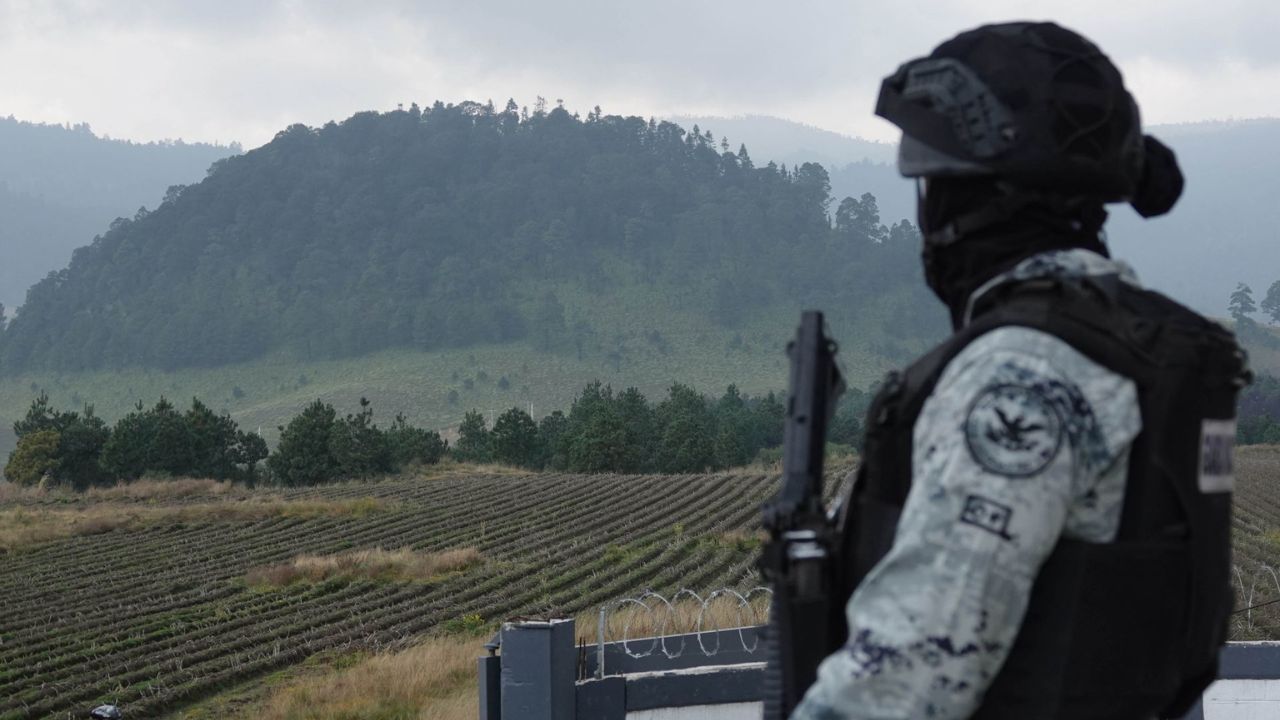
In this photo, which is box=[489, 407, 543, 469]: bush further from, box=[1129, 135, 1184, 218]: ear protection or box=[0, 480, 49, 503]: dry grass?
box=[1129, 135, 1184, 218]: ear protection

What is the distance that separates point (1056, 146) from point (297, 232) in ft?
535

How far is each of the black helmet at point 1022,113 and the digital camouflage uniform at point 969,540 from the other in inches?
13.4

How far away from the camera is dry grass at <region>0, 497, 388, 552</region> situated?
37188mm

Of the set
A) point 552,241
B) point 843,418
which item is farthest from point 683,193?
point 843,418

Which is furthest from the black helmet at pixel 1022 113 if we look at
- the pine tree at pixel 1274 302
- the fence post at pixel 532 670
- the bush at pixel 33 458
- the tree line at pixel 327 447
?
the pine tree at pixel 1274 302

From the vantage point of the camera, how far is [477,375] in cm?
12775

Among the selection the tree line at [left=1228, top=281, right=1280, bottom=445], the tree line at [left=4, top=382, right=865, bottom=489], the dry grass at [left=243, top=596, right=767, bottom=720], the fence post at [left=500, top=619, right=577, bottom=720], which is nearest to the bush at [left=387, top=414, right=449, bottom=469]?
the tree line at [left=4, top=382, right=865, bottom=489]

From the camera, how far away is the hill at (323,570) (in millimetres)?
18234

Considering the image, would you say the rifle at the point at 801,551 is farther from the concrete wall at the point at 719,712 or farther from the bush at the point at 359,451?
the bush at the point at 359,451

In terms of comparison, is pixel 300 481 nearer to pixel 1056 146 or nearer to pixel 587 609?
pixel 587 609

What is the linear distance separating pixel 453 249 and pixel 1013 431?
159 m

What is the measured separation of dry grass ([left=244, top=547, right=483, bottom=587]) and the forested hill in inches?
4206

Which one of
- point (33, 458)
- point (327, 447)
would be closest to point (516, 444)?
point (327, 447)

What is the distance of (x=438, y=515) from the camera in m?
39.7
